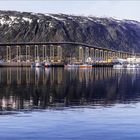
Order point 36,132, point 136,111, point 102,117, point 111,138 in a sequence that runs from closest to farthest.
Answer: point 111,138 → point 36,132 → point 102,117 → point 136,111

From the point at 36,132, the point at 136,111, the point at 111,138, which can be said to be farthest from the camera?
the point at 136,111

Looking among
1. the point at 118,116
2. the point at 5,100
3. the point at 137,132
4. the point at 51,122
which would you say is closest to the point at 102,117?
the point at 118,116

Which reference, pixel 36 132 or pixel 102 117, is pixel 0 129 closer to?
pixel 36 132

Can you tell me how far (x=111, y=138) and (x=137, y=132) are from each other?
2161 mm

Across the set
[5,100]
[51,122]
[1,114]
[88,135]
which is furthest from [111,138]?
[5,100]

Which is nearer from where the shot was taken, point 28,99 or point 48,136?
point 48,136

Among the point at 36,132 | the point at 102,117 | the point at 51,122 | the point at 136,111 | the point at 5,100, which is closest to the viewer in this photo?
the point at 36,132

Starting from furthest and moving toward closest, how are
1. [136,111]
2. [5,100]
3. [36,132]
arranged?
1. [5,100]
2. [136,111]
3. [36,132]

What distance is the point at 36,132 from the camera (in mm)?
30172

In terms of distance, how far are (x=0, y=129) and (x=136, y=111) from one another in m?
11.1

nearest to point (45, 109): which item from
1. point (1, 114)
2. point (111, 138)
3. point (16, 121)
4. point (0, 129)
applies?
point (1, 114)

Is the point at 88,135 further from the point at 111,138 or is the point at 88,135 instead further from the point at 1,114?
the point at 1,114

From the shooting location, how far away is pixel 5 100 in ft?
159

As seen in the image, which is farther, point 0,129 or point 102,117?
point 102,117
